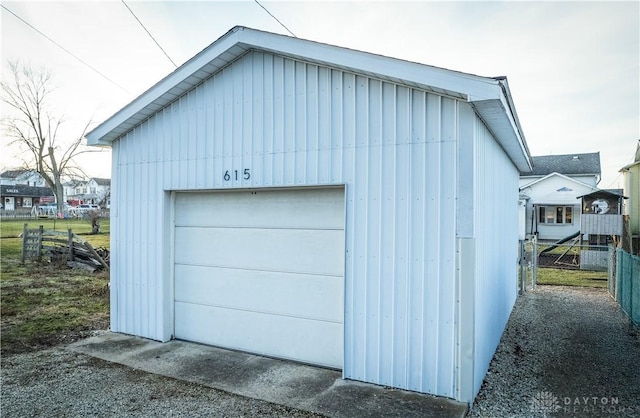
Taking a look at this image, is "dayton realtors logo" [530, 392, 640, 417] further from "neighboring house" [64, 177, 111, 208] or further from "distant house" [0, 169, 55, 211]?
"neighboring house" [64, 177, 111, 208]

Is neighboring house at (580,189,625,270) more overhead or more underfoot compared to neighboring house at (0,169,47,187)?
more underfoot

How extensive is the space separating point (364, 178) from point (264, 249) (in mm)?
1744

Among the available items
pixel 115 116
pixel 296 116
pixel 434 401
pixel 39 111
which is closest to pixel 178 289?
pixel 115 116

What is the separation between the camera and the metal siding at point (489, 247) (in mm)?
4137

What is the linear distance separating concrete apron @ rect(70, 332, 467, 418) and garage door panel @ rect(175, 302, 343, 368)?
118 millimetres

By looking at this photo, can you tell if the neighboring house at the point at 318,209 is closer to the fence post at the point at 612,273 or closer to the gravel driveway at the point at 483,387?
the gravel driveway at the point at 483,387

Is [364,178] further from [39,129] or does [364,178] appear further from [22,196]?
[22,196]

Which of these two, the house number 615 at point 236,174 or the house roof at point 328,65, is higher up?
the house roof at point 328,65

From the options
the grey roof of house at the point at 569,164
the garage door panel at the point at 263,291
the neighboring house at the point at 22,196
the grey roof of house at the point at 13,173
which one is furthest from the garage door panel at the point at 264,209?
the neighboring house at the point at 22,196

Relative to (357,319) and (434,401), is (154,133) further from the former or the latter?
(434,401)

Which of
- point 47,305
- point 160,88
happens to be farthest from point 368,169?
point 47,305

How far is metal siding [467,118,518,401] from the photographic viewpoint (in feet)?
13.6

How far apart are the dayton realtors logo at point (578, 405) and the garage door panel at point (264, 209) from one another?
107 inches

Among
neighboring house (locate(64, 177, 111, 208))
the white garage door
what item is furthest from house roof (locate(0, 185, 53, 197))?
the white garage door
